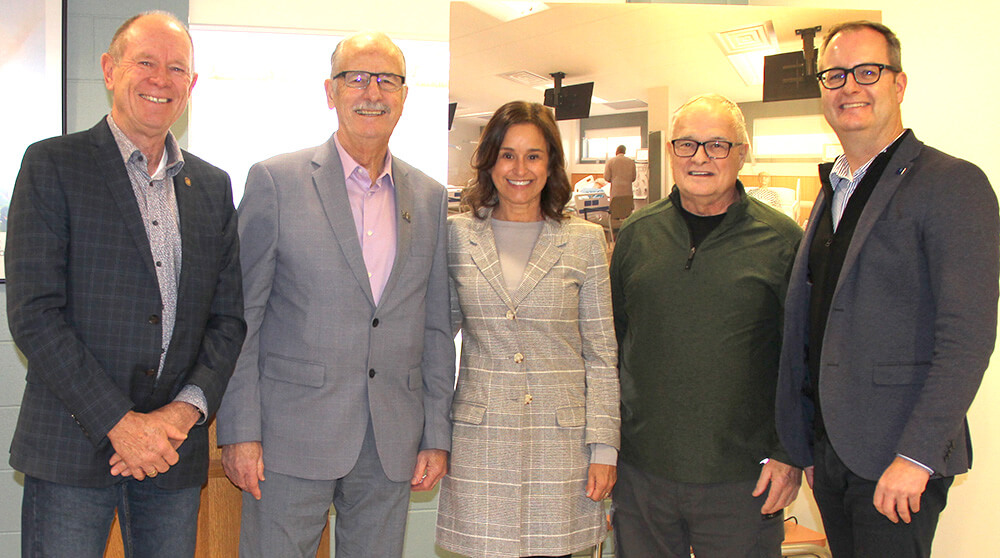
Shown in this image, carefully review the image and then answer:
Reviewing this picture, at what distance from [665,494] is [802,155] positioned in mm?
1892

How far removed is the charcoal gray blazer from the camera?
58.5 inches

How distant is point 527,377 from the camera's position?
1938 mm

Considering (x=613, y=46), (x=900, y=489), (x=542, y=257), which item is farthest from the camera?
(x=613, y=46)

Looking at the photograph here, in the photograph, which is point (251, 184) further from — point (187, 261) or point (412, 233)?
point (412, 233)

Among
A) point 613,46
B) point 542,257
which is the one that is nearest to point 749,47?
point 613,46

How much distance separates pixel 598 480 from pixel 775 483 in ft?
1.56

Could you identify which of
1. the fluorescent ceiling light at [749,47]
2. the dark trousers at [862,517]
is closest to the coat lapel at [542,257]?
the dark trousers at [862,517]

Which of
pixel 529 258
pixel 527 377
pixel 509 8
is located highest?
pixel 509 8

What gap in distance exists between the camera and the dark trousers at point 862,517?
63.1 inches

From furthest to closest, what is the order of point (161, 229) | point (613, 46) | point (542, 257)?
1. point (613, 46)
2. point (542, 257)
3. point (161, 229)

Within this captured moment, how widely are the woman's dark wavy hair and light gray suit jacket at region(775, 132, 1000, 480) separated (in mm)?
800

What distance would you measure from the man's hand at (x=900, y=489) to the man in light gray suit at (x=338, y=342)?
1059mm

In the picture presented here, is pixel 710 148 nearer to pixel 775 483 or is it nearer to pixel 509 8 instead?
pixel 775 483

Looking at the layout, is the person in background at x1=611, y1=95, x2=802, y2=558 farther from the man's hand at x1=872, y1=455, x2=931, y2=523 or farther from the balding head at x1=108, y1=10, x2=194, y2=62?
the balding head at x1=108, y1=10, x2=194, y2=62
